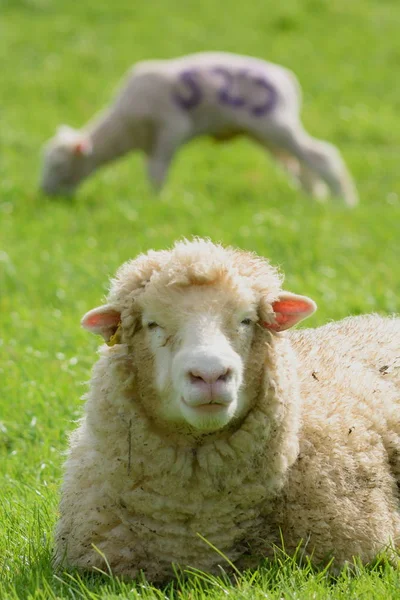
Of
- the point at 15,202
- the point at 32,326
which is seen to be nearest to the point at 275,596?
the point at 32,326

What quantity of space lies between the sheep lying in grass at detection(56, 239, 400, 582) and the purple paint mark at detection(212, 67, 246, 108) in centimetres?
788

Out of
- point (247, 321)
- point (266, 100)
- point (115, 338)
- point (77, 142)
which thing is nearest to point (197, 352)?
point (247, 321)

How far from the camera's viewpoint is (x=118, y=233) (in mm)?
9258

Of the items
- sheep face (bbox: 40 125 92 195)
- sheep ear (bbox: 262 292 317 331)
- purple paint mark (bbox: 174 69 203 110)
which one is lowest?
sheep ear (bbox: 262 292 317 331)

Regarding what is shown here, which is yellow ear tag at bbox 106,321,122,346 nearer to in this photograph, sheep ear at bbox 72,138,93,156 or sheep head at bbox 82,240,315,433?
sheep head at bbox 82,240,315,433

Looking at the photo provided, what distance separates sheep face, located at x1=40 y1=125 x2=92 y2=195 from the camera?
451 inches

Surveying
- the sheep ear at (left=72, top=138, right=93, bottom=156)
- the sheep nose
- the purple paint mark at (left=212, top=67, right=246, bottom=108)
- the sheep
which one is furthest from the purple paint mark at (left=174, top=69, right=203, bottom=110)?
the sheep nose

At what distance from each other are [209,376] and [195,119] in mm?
8760

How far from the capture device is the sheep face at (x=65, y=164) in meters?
11.4

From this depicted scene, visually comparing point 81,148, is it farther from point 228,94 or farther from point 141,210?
point 141,210

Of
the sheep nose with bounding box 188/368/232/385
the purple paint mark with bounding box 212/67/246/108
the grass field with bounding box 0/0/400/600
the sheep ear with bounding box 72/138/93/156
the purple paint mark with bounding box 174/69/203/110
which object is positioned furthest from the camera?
the sheep ear with bounding box 72/138/93/156

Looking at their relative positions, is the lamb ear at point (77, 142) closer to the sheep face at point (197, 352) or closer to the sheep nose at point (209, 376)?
the sheep face at point (197, 352)

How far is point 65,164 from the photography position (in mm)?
11391

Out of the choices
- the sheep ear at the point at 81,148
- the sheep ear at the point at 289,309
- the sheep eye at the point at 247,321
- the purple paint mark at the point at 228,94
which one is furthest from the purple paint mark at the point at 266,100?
the sheep eye at the point at 247,321
